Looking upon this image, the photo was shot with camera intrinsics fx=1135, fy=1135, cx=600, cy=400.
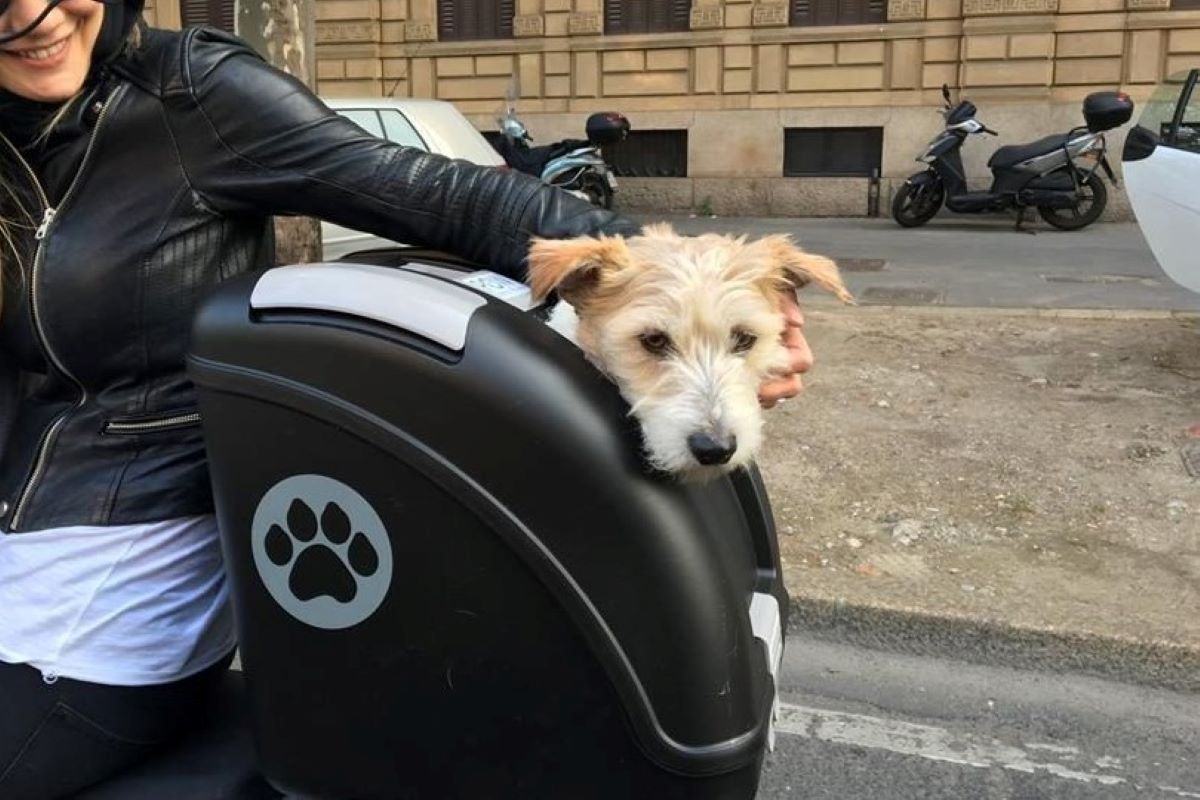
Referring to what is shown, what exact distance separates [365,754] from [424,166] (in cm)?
78

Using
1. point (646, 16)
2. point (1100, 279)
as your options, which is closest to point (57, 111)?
point (1100, 279)

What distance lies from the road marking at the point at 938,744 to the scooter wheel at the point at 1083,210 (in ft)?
36.0

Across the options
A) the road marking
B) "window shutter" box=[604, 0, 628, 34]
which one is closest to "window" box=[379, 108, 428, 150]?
the road marking

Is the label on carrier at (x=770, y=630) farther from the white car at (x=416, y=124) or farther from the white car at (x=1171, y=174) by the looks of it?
the white car at (x=416, y=124)

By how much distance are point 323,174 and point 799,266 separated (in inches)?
26.0

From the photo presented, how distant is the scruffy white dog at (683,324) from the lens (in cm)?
124

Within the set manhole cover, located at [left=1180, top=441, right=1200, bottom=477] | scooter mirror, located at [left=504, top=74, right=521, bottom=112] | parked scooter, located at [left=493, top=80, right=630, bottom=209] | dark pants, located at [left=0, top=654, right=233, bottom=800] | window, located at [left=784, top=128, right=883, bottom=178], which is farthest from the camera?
scooter mirror, located at [left=504, top=74, right=521, bottom=112]

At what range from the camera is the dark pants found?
4.72 feet

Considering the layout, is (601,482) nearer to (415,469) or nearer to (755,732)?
(415,469)

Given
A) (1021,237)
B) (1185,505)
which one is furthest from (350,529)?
(1021,237)

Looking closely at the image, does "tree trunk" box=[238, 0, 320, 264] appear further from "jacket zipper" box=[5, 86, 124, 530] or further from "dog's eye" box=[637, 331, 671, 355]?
"dog's eye" box=[637, 331, 671, 355]

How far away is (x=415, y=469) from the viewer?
1251mm

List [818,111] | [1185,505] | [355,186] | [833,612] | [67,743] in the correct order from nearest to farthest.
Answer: [67,743] → [355,186] → [833,612] → [1185,505] → [818,111]

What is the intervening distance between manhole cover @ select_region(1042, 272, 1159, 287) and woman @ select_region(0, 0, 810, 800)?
29.3 ft
